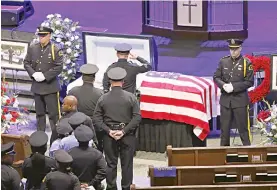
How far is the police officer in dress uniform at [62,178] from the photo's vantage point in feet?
26.2

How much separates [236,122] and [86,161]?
331 cm

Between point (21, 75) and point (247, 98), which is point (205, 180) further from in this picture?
point (21, 75)

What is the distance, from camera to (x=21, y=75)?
14062mm

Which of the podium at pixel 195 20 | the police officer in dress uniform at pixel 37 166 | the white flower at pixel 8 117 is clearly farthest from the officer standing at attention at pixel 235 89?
the podium at pixel 195 20

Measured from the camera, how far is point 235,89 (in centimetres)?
1126

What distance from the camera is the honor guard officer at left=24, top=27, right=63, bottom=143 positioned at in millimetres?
11719

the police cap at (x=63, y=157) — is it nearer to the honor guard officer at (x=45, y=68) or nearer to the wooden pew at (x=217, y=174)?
the wooden pew at (x=217, y=174)

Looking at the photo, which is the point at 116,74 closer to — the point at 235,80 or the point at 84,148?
the point at 84,148

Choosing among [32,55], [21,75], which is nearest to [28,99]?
[21,75]

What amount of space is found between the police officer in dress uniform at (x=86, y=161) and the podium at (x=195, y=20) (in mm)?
7595

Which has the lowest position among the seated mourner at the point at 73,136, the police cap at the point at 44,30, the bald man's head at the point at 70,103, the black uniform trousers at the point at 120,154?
the black uniform trousers at the point at 120,154

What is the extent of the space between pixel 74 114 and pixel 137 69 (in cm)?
184

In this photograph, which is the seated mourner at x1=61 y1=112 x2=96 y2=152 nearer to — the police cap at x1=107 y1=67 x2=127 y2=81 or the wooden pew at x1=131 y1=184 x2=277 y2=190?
the police cap at x1=107 y1=67 x2=127 y2=81

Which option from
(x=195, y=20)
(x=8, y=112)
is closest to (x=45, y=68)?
(x=8, y=112)
